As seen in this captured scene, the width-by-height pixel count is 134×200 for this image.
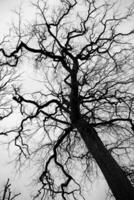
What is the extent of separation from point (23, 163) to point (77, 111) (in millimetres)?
3233

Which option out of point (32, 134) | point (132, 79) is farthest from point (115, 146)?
point (32, 134)

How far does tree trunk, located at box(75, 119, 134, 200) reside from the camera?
16.2ft

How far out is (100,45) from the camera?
29.7ft

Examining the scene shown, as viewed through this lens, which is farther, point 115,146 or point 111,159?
point 115,146

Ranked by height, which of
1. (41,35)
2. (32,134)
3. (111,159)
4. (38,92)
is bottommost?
(111,159)

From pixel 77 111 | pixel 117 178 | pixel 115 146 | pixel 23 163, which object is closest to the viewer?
pixel 117 178

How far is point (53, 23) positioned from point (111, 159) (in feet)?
19.8

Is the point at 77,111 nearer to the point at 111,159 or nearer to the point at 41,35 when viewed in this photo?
the point at 111,159

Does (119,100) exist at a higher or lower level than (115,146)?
higher

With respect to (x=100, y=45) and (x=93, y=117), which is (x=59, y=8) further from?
(x=93, y=117)

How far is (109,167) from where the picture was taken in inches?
222

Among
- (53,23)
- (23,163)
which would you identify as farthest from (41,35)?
(23,163)

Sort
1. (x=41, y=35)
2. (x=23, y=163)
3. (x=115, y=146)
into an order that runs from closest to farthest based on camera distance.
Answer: (x=115, y=146)
(x=23, y=163)
(x=41, y=35)

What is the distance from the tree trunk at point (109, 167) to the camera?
4938 millimetres
